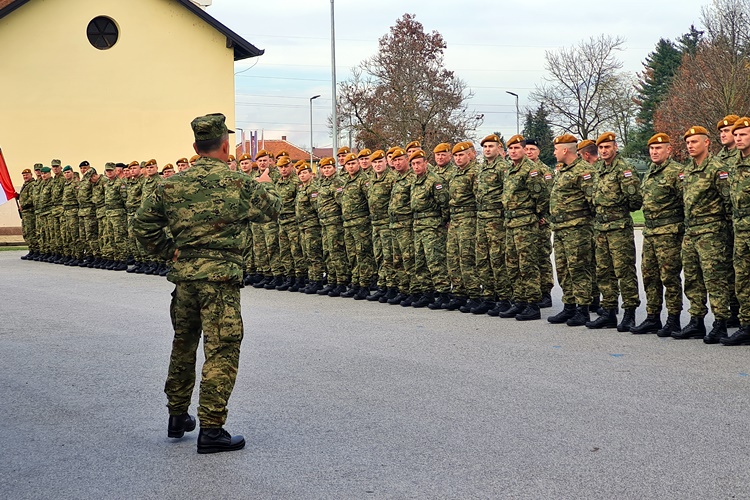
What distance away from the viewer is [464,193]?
12.1m

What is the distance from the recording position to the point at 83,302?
14.1m

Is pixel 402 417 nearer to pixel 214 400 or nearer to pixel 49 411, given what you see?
pixel 214 400

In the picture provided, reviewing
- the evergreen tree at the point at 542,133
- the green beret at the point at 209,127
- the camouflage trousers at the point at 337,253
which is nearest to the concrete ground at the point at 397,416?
the green beret at the point at 209,127

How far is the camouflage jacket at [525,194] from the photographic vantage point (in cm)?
1122

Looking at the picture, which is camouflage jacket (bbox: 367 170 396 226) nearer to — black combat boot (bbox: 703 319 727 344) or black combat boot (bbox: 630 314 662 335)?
black combat boot (bbox: 630 314 662 335)

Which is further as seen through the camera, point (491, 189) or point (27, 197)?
point (27, 197)

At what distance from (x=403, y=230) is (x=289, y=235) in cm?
304

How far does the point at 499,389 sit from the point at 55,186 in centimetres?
1749

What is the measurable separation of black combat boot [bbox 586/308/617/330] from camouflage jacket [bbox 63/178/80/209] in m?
14.5

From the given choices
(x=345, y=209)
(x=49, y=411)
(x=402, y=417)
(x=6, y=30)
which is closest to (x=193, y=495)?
(x=402, y=417)

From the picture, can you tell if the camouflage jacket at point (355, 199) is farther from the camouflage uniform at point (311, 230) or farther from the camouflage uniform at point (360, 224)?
the camouflage uniform at point (311, 230)

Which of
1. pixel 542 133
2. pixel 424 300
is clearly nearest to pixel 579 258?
pixel 424 300

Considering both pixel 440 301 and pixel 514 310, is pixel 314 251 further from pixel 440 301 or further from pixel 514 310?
pixel 514 310

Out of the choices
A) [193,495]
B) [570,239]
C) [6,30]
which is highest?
[6,30]
